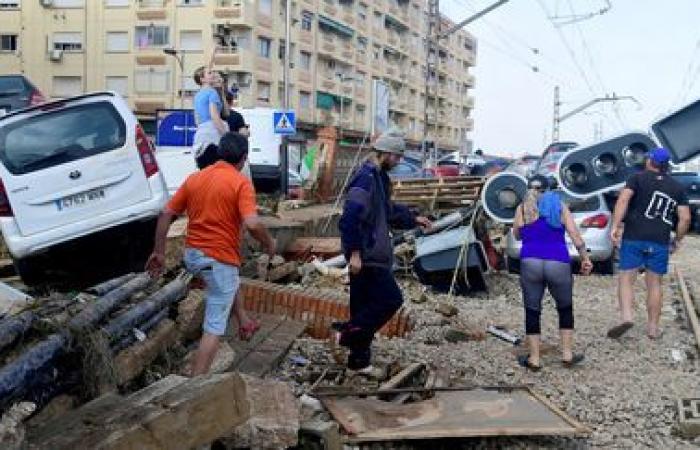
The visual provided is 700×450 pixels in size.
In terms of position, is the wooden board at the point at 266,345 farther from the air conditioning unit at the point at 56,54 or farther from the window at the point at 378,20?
the window at the point at 378,20

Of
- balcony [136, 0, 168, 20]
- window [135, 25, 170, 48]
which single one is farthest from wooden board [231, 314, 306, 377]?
balcony [136, 0, 168, 20]

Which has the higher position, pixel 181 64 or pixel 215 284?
pixel 181 64

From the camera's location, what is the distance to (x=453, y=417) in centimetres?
559

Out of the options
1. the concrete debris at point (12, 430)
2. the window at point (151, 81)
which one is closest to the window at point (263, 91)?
the window at point (151, 81)

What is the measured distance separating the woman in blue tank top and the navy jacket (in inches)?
68.2

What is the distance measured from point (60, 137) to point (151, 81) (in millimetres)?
54528

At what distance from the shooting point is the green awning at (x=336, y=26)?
7019 centimetres

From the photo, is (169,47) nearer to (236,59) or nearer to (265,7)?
(236,59)

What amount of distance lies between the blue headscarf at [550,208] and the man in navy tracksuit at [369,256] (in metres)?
1.82

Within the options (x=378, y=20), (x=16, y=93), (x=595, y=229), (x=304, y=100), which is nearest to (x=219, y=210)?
(x=595, y=229)

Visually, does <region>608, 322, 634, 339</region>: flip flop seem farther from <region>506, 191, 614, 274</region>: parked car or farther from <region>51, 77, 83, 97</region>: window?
<region>51, 77, 83, 97</region>: window

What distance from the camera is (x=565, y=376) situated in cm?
772

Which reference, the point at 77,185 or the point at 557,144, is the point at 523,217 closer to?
the point at 77,185

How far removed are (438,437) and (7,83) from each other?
16212mm
